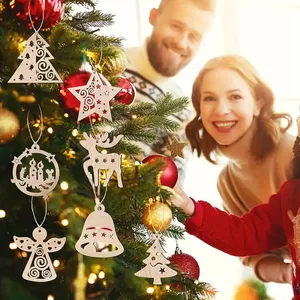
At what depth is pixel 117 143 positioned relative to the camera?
106cm

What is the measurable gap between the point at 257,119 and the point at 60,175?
796 mm

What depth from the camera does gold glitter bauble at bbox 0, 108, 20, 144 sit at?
3.04 ft

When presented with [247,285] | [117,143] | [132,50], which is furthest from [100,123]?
[247,285]

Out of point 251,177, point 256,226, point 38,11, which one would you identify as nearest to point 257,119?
point 251,177

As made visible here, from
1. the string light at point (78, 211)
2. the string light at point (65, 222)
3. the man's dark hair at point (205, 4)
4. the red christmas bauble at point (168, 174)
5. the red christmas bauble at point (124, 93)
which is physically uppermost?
the man's dark hair at point (205, 4)

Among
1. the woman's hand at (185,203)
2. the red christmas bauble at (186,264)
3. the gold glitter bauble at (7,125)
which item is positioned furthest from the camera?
the woman's hand at (185,203)

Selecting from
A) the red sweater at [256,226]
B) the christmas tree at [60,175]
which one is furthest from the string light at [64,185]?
the red sweater at [256,226]

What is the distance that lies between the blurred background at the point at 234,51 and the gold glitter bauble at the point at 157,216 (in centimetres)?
57

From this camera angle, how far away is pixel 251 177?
5.27 feet

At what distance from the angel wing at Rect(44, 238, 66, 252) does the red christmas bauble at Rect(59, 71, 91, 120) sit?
219mm

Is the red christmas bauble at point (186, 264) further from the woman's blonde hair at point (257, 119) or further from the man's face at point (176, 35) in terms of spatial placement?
the man's face at point (176, 35)

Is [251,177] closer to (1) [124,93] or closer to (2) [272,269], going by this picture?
(2) [272,269]

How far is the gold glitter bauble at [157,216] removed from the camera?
40.8 inches

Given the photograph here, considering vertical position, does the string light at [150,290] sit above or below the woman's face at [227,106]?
below
